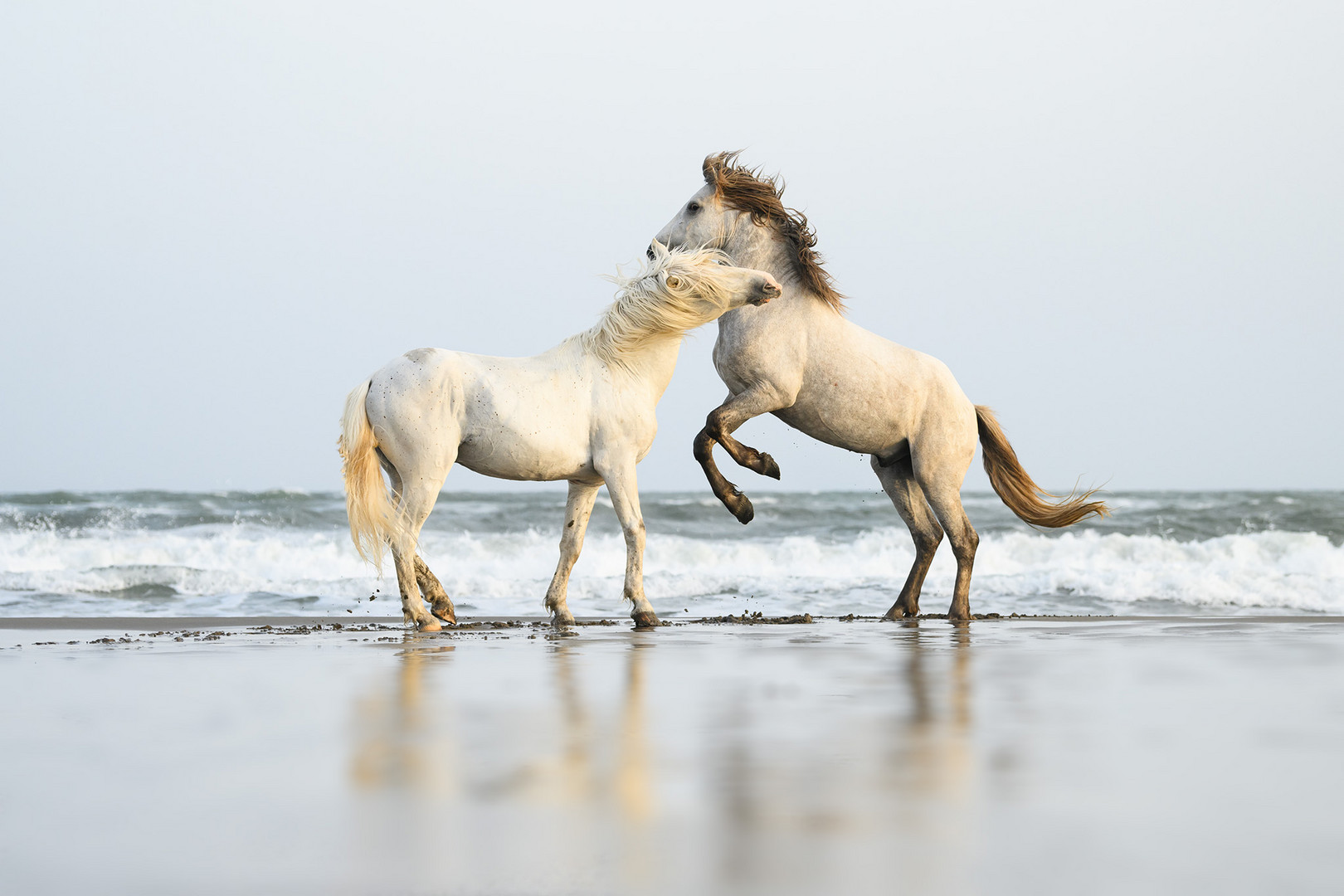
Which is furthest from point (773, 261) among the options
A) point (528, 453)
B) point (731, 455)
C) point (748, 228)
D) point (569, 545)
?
point (569, 545)

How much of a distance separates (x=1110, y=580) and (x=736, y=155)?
18.5 feet

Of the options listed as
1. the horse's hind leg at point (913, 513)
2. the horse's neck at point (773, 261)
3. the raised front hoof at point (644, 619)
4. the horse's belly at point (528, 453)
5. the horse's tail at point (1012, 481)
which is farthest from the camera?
the horse's tail at point (1012, 481)

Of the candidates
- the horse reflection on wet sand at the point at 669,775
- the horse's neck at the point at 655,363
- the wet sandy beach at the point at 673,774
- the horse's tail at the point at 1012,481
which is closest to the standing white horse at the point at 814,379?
the horse's tail at the point at 1012,481

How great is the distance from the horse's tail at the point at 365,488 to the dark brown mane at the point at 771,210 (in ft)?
8.00

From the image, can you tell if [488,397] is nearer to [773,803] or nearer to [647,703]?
[647,703]

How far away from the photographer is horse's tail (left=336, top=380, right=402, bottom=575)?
19.2 ft

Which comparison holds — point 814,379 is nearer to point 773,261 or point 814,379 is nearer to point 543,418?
point 773,261

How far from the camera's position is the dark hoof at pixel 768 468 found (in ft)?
20.8

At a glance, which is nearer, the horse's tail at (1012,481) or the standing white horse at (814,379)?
the standing white horse at (814,379)

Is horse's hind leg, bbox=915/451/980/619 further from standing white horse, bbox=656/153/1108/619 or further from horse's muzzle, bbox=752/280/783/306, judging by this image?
horse's muzzle, bbox=752/280/783/306

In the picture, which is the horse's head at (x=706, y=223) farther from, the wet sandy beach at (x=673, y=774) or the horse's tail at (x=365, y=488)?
the wet sandy beach at (x=673, y=774)

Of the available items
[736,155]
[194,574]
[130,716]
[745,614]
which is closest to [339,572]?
[194,574]

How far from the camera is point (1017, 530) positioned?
17.3m

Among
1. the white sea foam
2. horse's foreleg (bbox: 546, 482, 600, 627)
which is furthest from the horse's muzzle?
the white sea foam
